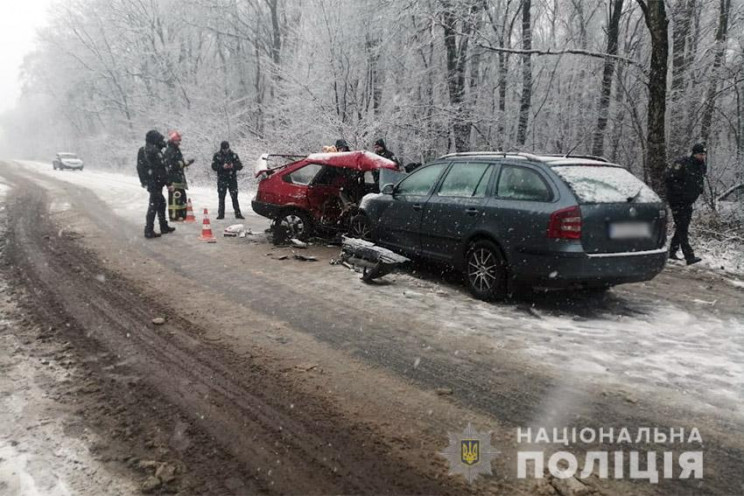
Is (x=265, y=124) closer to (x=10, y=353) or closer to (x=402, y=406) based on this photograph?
(x=10, y=353)

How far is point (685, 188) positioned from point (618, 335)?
4515mm

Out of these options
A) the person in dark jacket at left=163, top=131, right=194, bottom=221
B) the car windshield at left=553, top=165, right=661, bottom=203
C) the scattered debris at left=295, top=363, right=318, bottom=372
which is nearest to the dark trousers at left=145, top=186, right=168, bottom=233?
the person in dark jacket at left=163, top=131, right=194, bottom=221

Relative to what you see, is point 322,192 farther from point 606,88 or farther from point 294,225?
point 606,88

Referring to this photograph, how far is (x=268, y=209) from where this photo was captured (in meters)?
9.30

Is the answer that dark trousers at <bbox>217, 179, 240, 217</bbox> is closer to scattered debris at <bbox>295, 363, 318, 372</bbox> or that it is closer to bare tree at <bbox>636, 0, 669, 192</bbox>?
scattered debris at <bbox>295, 363, 318, 372</bbox>

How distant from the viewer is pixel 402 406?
3.39 m

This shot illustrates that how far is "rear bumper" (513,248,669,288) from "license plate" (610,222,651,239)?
0.19m

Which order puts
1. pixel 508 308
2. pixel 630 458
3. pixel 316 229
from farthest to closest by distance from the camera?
pixel 316 229 → pixel 508 308 → pixel 630 458

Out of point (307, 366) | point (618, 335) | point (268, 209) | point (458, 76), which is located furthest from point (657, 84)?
point (307, 366)

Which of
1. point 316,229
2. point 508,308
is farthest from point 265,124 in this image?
point 508,308

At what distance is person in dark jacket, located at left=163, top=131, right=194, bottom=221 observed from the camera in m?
10.9

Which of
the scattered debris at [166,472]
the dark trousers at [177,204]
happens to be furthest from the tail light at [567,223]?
the dark trousers at [177,204]

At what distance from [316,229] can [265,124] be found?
543 inches

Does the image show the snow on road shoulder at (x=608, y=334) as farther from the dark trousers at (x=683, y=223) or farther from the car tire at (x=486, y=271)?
the dark trousers at (x=683, y=223)
